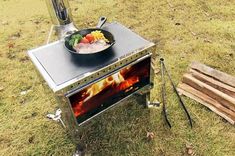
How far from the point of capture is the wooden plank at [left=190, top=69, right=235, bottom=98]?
3275mm

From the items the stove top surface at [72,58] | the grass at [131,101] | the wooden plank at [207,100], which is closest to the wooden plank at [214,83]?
the wooden plank at [207,100]

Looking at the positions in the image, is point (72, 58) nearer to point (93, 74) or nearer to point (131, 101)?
point (93, 74)

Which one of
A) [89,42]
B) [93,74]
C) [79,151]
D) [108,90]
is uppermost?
[89,42]

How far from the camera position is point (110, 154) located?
292cm

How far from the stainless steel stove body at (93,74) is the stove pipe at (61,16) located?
20.0 inches

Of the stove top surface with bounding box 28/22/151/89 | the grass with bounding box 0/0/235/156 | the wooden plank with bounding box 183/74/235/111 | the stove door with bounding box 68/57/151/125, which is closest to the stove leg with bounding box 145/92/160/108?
the grass with bounding box 0/0/235/156

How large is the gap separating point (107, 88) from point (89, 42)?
0.55 m

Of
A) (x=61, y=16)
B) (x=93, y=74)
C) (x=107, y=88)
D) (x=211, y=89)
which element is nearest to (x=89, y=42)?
(x=93, y=74)

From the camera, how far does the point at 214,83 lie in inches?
133

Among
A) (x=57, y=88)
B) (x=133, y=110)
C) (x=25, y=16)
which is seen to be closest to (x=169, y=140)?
(x=133, y=110)

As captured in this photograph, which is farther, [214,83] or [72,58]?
[214,83]

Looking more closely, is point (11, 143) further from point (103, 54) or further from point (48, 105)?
point (103, 54)

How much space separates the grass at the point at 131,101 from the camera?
9.86 feet

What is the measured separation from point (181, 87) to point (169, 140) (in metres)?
0.93
